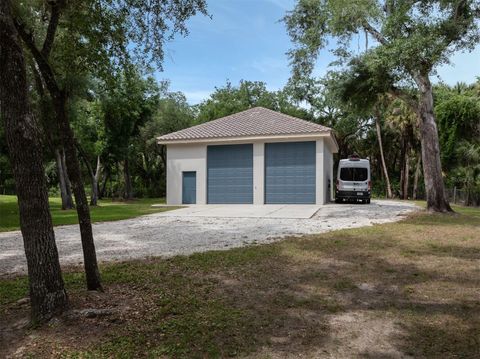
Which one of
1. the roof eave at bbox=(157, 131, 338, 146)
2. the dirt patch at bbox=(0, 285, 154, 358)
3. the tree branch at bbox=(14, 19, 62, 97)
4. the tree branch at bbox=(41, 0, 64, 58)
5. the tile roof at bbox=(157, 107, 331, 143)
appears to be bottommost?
the dirt patch at bbox=(0, 285, 154, 358)

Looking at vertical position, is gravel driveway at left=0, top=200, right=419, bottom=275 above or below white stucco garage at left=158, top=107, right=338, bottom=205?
below

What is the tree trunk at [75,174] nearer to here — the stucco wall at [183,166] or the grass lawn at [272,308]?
the grass lawn at [272,308]

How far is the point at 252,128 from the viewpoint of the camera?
2600 cm

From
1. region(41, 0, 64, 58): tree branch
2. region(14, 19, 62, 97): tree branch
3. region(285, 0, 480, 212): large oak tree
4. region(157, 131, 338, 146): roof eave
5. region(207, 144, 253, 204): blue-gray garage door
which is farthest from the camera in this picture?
region(207, 144, 253, 204): blue-gray garage door

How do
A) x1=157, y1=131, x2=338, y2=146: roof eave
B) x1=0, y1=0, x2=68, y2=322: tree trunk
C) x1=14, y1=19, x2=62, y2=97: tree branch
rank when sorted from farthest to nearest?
1. x1=157, y1=131, x2=338, y2=146: roof eave
2. x1=14, y1=19, x2=62, y2=97: tree branch
3. x1=0, y1=0, x2=68, y2=322: tree trunk

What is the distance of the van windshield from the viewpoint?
23.7m

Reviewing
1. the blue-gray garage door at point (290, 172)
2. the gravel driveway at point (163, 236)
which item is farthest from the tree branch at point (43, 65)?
the blue-gray garage door at point (290, 172)

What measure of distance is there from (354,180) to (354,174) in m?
0.34

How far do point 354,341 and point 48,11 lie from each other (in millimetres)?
6890

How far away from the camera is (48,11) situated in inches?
280

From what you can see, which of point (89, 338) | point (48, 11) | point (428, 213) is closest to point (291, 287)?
point (89, 338)

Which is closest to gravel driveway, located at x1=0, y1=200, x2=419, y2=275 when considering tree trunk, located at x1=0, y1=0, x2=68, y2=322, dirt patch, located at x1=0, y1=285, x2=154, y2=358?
dirt patch, located at x1=0, y1=285, x2=154, y2=358

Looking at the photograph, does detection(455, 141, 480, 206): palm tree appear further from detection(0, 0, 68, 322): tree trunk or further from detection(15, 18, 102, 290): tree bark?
detection(0, 0, 68, 322): tree trunk

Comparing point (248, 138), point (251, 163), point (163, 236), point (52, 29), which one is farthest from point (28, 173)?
point (251, 163)
